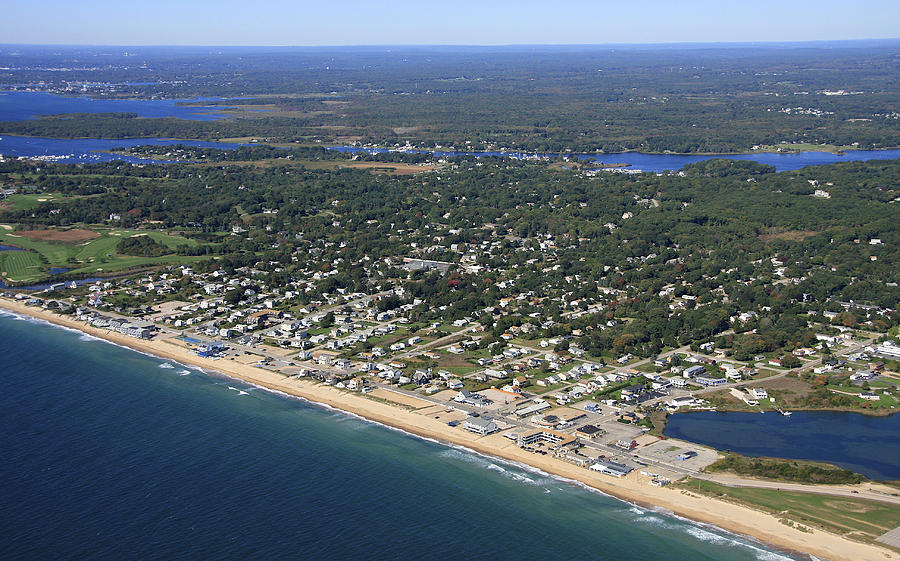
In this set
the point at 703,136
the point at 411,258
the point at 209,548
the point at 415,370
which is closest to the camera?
the point at 209,548

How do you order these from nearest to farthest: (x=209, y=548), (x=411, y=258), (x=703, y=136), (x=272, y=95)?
(x=209, y=548) < (x=411, y=258) < (x=703, y=136) < (x=272, y=95)

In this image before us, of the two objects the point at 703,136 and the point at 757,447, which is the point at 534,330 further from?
the point at 703,136

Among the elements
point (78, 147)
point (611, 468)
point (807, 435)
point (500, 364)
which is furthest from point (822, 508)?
point (78, 147)

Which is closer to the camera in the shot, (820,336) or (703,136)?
(820,336)

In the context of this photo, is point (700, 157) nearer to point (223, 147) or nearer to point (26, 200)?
point (223, 147)

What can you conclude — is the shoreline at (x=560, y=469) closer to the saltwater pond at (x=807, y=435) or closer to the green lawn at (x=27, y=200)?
the saltwater pond at (x=807, y=435)

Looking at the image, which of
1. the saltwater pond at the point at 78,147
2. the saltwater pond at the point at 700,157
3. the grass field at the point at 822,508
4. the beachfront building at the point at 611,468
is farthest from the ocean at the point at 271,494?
the saltwater pond at the point at 78,147

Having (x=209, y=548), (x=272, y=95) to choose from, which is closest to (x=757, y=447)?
(x=209, y=548)
